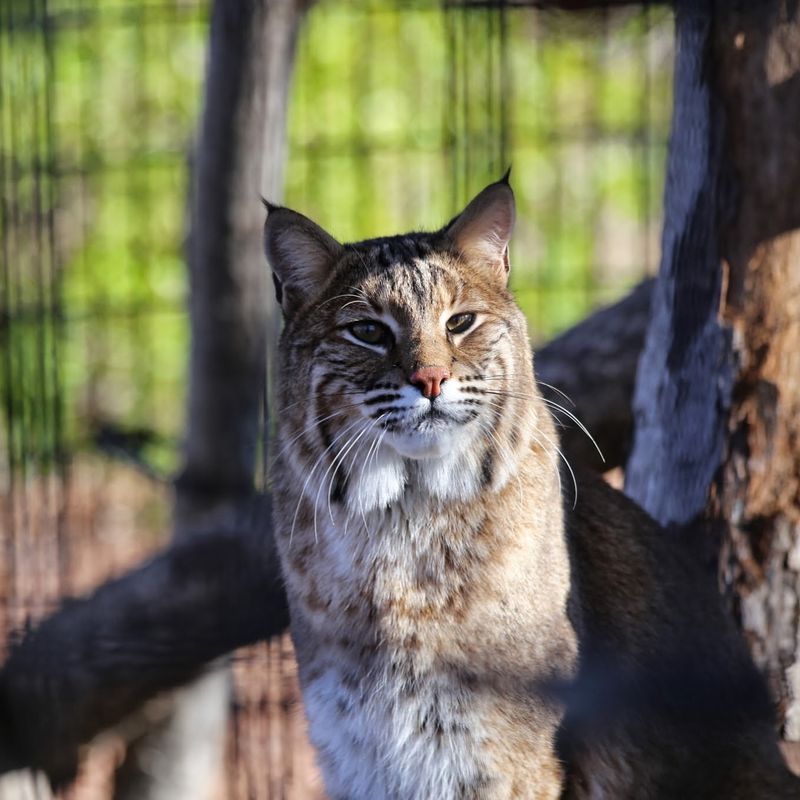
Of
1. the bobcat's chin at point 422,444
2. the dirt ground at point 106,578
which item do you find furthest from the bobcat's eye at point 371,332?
the dirt ground at point 106,578

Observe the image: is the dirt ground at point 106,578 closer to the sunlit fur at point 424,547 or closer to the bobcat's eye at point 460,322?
the sunlit fur at point 424,547

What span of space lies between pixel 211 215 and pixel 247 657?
185 cm

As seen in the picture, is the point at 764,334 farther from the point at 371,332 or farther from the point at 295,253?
the point at 295,253

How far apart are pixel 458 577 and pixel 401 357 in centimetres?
53

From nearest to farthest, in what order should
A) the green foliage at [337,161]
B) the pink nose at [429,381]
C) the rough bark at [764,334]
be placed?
the pink nose at [429,381] < the rough bark at [764,334] < the green foliage at [337,161]

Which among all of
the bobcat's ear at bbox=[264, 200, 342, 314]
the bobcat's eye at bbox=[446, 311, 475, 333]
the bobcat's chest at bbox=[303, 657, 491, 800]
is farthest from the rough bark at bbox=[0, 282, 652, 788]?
the bobcat's eye at bbox=[446, 311, 475, 333]

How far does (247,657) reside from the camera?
3.59 m

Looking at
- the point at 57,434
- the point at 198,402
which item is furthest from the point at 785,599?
the point at 198,402

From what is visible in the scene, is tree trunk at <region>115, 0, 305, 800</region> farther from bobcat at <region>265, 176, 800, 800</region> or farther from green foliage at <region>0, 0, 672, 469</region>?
green foliage at <region>0, 0, 672, 469</region>

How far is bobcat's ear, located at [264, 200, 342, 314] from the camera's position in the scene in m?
2.97

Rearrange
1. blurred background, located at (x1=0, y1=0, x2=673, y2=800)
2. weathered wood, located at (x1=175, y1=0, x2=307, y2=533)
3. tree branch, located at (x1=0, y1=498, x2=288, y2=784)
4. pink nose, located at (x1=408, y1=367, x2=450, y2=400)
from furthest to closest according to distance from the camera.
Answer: blurred background, located at (x1=0, y1=0, x2=673, y2=800) → weathered wood, located at (x1=175, y1=0, x2=307, y2=533) → tree branch, located at (x1=0, y1=498, x2=288, y2=784) → pink nose, located at (x1=408, y1=367, x2=450, y2=400)

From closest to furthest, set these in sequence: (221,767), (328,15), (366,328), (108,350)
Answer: (366,328)
(221,767)
(328,15)
(108,350)

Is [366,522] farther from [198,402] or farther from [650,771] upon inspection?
[198,402]

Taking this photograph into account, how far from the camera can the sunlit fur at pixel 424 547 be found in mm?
2764
